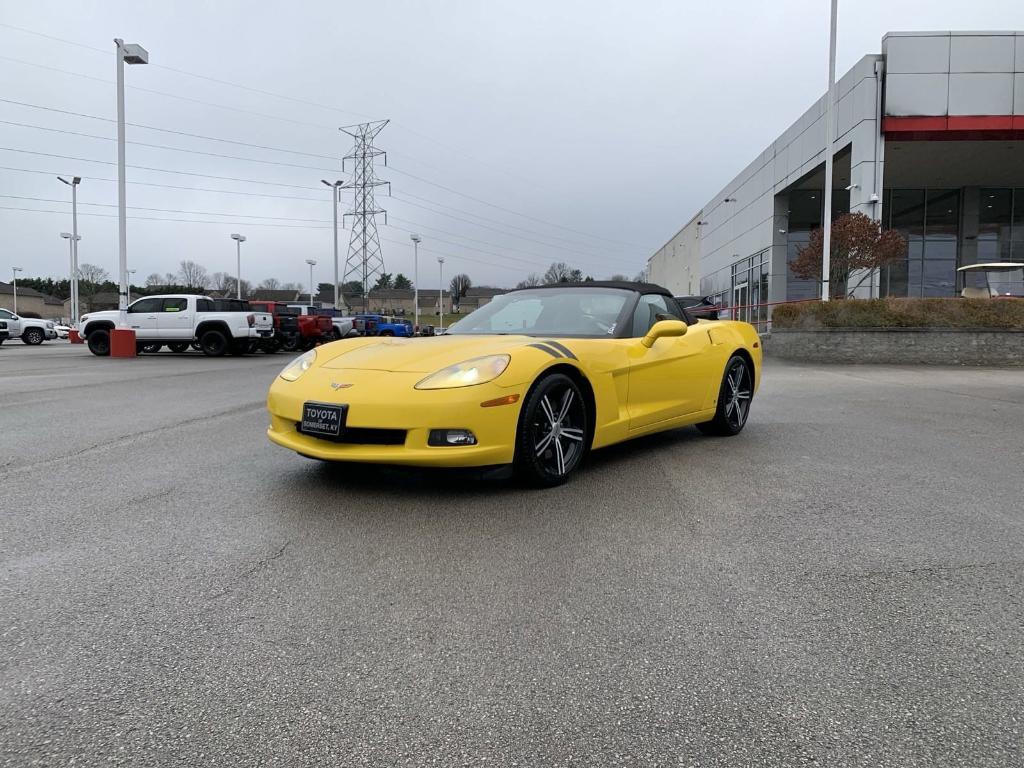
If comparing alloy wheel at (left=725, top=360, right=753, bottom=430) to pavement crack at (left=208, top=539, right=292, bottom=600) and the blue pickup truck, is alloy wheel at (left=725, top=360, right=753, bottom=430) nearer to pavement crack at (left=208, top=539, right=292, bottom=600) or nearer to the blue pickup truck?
pavement crack at (left=208, top=539, right=292, bottom=600)

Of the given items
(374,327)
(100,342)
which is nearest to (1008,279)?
(374,327)

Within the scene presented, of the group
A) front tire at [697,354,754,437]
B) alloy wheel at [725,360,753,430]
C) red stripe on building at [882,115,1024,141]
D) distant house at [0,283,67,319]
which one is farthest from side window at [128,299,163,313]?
distant house at [0,283,67,319]

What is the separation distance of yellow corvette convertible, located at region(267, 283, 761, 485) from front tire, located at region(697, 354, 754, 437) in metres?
0.29

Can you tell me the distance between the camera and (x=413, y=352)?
4.67 metres

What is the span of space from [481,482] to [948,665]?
2.84 m

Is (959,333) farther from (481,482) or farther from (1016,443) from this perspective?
(481,482)

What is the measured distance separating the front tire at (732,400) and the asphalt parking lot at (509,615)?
1267 millimetres

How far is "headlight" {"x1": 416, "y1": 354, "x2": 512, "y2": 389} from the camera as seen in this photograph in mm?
4148

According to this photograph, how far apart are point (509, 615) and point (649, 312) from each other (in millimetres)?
3622

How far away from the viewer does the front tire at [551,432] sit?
432cm

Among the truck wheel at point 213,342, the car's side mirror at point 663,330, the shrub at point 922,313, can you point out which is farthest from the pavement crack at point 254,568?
the truck wheel at point 213,342

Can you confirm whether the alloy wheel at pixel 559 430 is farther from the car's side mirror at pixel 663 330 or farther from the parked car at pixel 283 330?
the parked car at pixel 283 330

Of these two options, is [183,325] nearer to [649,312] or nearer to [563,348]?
[649,312]

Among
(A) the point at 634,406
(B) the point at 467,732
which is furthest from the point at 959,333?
(B) the point at 467,732
